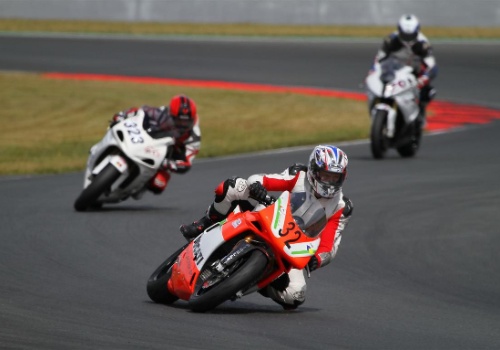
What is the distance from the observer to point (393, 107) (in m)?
17.3

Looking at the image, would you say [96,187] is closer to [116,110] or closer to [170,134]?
[170,134]

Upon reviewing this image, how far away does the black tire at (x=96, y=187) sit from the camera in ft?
40.0

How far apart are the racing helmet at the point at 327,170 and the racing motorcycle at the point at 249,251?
125 millimetres

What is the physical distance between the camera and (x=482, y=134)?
787 inches

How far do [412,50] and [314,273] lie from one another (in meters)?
8.22

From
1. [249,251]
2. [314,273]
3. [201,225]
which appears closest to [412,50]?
[314,273]

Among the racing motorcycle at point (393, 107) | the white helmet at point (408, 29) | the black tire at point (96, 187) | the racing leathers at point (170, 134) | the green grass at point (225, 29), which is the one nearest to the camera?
the black tire at point (96, 187)

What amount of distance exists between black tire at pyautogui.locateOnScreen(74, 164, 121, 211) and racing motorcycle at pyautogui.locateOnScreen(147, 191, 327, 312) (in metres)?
Answer: 4.71

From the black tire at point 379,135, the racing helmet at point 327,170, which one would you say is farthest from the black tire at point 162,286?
the black tire at point 379,135

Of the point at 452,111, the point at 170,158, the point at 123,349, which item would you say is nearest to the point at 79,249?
the point at 170,158

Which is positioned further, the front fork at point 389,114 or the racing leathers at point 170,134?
the front fork at point 389,114

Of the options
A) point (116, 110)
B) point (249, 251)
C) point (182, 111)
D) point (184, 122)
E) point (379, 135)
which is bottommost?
point (116, 110)

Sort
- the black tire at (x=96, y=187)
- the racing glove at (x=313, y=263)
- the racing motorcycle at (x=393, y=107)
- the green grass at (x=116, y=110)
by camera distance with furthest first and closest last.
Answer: the green grass at (x=116, y=110) < the racing motorcycle at (x=393, y=107) < the black tire at (x=96, y=187) < the racing glove at (x=313, y=263)

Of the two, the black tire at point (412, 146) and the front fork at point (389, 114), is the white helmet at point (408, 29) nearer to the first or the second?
the front fork at point (389, 114)
